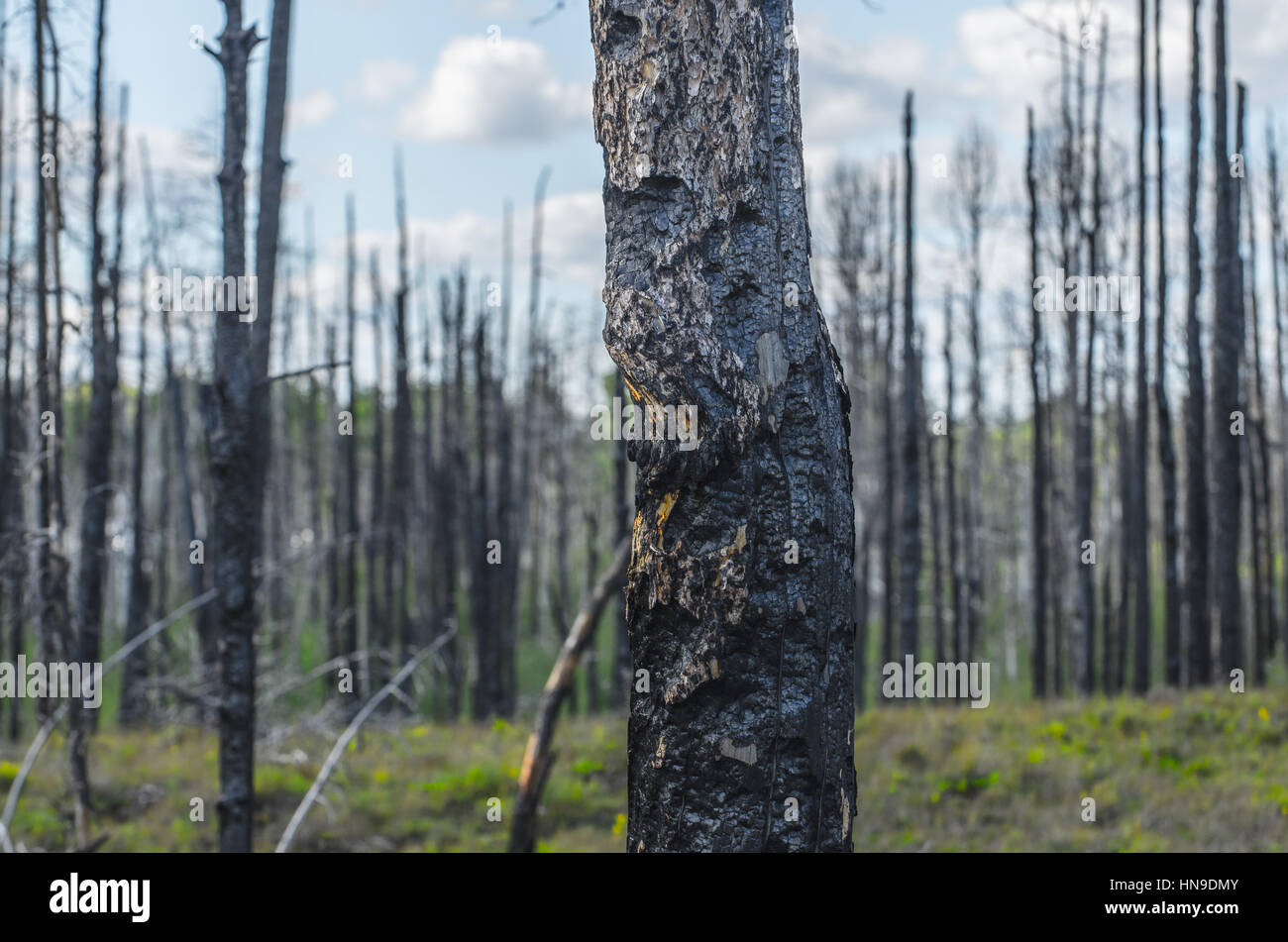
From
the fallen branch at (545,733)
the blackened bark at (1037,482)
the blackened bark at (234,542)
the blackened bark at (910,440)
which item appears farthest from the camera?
the blackened bark at (1037,482)

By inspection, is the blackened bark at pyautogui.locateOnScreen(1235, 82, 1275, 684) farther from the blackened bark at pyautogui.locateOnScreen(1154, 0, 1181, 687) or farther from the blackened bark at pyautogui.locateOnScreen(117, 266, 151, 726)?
the blackened bark at pyautogui.locateOnScreen(117, 266, 151, 726)

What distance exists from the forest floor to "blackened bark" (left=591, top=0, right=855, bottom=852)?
5.54 metres

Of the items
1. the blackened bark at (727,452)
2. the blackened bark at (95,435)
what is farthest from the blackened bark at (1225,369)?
the blackened bark at (95,435)

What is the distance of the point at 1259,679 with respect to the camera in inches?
635

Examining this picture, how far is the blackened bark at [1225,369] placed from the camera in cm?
1324

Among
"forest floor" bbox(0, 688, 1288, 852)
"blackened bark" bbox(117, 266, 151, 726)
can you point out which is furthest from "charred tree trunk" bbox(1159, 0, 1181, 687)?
"blackened bark" bbox(117, 266, 151, 726)

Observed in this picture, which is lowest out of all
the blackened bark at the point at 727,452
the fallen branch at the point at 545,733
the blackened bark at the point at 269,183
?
the fallen branch at the point at 545,733

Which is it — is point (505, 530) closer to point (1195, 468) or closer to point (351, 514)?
point (351, 514)

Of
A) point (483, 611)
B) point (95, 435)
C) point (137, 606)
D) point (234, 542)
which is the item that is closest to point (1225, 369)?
point (234, 542)

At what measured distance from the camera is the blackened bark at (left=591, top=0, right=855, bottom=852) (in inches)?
102

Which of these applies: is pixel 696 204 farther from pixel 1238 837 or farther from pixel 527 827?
pixel 1238 837

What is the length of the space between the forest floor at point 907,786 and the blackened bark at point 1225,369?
157cm

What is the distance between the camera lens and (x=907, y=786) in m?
10.8

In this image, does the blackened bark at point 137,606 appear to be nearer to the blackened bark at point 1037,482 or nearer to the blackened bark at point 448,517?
the blackened bark at point 448,517
